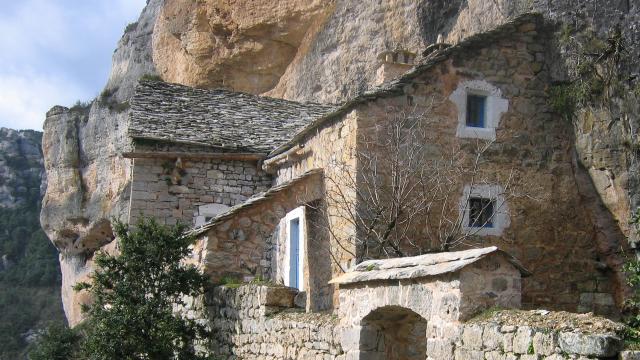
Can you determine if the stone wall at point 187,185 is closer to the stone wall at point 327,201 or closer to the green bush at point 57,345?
the stone wall at point 327,201

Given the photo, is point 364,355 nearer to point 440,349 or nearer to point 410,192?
point 440,349

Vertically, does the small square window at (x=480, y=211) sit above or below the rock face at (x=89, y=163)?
below

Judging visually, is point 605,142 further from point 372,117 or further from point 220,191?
point 220,191

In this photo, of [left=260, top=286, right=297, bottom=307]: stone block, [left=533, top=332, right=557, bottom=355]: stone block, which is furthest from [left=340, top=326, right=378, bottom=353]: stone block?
[left=533, top=332, right=557, bottom=355]: stone block

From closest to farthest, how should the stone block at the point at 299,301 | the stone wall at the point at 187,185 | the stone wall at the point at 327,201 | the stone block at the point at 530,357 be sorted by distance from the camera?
1. the stone block at the point at 530,357
2. the stone block at the point at 299,301
3. the stone wall at the point at 327,201
4. the stone wall at the point at 187,185

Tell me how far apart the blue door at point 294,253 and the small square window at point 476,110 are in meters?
3.50

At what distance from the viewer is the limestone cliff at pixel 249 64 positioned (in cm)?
1183

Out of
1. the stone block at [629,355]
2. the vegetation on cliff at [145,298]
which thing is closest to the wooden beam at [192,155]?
the vegetation on cliff at [145,298]

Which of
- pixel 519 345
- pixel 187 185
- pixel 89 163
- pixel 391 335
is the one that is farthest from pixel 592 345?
pixel 89 163

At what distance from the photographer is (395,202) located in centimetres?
1062

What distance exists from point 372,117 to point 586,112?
3192 millimetres

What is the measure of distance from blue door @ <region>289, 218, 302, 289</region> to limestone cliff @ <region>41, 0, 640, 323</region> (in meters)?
4.75

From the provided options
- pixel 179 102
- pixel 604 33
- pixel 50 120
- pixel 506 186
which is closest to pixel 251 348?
pixel 506 186

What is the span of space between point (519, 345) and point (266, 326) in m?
4.11
